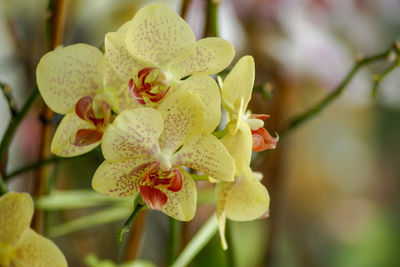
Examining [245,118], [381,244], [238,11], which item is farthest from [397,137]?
[245,118]

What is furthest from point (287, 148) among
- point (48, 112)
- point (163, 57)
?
point (163, 57)

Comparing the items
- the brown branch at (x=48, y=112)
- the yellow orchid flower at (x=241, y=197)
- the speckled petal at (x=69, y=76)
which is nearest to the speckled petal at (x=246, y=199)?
the yellow orchid flower at (x=241, y=197)

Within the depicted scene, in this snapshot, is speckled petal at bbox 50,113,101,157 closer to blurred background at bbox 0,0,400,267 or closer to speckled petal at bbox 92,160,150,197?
speckled petal at bbox 92,160,150,197

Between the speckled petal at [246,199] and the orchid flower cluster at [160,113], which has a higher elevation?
the orchid flower cluster at [160,113]

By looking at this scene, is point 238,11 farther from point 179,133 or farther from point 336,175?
point 336,175

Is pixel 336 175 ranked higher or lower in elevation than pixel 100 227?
lower

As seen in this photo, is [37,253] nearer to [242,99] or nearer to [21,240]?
[21,240]

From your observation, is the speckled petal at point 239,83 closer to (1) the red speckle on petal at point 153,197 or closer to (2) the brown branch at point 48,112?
(1) the red speckle on petal at point 153,197

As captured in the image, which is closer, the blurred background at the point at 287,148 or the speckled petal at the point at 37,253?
the speckled petal at the point at 37,253
